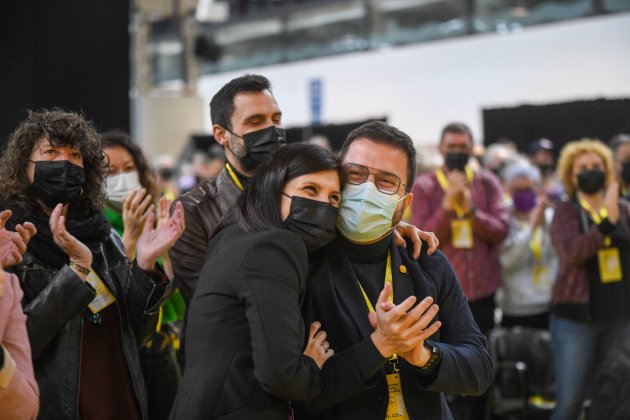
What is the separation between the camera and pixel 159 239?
294 centimetres

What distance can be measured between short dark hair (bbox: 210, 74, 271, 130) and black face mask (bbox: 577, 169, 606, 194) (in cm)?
261

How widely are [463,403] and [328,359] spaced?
317 cm

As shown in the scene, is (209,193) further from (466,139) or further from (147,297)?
(466,139)

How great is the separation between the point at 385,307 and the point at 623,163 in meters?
4.46

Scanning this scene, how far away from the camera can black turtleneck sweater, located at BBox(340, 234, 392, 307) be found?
2480 millimetres

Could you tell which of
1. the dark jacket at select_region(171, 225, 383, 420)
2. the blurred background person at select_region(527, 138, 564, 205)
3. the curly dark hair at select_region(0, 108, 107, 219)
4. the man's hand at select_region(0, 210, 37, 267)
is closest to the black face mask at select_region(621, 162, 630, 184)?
Answer: the blurred background person at select_region(527, 138, 564, 205)

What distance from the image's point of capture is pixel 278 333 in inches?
83.7

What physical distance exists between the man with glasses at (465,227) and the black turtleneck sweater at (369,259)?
2789mm

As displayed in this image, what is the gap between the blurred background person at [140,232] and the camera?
322cm

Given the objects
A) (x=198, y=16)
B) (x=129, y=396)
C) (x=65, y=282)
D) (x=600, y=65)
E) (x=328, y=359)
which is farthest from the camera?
(x=198, y=16)

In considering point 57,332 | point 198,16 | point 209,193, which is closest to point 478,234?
point 209,193

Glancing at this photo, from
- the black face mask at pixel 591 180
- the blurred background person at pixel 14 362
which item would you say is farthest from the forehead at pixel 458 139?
the blurred background person at pixel 14 362

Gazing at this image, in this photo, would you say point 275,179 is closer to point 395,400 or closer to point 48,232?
point 395,400

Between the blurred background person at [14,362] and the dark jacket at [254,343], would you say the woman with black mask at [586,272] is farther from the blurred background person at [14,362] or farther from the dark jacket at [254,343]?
the blurred background person at [14,362]
